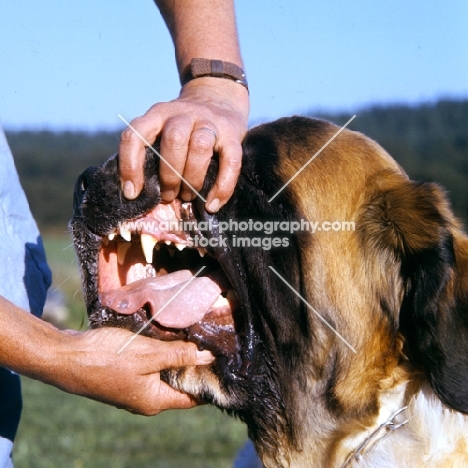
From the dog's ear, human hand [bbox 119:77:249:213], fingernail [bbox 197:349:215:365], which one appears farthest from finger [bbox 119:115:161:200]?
the dog's ear

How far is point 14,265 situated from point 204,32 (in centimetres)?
111

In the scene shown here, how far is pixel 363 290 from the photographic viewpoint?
2.62 meters

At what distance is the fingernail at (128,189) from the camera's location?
2506 millimetres

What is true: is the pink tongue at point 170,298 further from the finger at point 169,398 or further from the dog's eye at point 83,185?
the dog's eye at point 83,185

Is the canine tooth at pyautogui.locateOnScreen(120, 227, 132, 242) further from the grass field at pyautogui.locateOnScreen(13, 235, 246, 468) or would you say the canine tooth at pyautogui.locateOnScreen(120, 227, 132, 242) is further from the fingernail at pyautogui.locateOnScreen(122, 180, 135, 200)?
the grass field at pyautogui.locateOnScreen(13, 235, 246, 468)

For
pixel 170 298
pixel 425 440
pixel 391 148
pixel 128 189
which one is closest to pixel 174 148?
pixel 128 189

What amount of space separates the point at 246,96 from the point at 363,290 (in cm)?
88

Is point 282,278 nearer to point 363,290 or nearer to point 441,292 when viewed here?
point 363,290

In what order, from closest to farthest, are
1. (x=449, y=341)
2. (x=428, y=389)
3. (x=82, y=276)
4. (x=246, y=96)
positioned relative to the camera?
(x=449, y=341) < (x=428, y=389) < (x=82, y=276) < (x=246, y=96)

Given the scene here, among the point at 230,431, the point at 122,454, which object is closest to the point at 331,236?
the point at 122,454

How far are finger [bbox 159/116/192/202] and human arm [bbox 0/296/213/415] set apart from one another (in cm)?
50

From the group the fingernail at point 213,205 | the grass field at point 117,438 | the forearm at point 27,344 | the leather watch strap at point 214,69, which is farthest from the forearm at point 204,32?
the grass field at point 117,438

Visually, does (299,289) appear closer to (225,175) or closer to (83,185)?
(225,175)

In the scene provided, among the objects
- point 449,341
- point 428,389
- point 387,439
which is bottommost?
point 387,439
